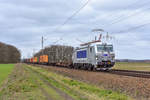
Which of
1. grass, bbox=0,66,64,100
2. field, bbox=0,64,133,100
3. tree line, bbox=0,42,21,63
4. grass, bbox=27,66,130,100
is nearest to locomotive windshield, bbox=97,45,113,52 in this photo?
field, bbox=0,64,133,100

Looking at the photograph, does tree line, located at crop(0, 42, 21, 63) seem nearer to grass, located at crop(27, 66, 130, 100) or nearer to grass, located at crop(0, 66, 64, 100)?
grass, located at crop(0, 66, 64, 100)

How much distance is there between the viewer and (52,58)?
59875mm

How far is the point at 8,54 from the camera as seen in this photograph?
6289 inches

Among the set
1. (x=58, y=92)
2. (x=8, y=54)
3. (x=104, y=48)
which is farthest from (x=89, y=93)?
(x=8, y=54)

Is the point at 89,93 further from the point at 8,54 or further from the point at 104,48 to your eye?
the point at 8,54

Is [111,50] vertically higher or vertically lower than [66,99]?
higher

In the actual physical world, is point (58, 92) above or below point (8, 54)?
below

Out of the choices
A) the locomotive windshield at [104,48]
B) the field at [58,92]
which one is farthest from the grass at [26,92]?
the locomotive windshield at [104,48]

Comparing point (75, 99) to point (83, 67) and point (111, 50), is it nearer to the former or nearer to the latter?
point (111, 50)

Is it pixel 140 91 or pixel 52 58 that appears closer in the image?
pixel 140 91

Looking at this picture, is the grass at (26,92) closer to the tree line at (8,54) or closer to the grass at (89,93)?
the grass at (89,93)

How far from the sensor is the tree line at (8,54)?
148538mm

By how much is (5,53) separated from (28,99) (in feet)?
484

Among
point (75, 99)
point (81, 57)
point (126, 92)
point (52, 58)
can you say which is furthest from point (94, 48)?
point (52, 58)
